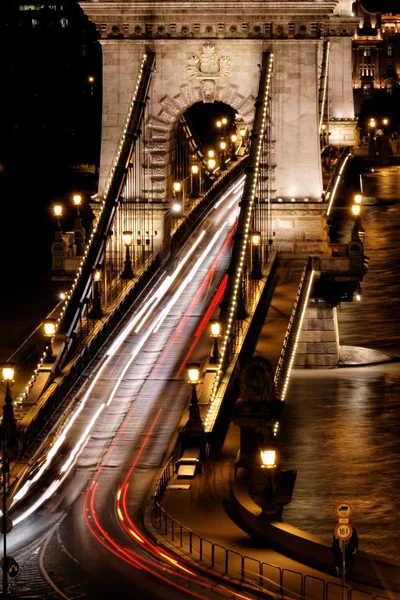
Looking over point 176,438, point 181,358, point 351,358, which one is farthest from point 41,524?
point 351,358

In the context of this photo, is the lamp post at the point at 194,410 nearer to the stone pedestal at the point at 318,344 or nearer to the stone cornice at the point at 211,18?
the stone cornice at the point at 211,18

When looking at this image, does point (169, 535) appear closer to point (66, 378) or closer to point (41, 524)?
point (41, 524)

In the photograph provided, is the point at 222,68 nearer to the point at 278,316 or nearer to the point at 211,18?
the point at 211,18

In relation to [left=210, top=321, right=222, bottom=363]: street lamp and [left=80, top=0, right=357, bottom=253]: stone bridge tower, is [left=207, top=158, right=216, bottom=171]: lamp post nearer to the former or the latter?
[left=80, top=0, right=357, bottom=253]: stone bridge tower

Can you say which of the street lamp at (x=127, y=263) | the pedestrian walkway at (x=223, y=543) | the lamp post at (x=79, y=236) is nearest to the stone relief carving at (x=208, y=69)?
the street lamp at (x=127, y=263)

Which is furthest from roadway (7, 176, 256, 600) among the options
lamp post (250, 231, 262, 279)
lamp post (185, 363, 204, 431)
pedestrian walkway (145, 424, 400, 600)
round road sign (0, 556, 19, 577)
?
lamp post (250, 231, 262, 279)

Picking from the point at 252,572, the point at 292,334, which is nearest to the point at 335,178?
the point at 292,334
